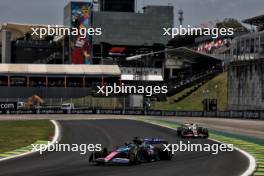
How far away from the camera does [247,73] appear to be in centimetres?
7625

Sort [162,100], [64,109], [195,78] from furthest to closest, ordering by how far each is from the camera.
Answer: [195,78], [162,100], [64,109]

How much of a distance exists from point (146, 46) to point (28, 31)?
141 ft

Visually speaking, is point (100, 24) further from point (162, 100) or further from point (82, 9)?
point (162, 100)

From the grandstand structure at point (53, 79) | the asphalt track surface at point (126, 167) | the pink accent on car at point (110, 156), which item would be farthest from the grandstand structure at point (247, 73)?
the pink accent on car at point (110, 156)

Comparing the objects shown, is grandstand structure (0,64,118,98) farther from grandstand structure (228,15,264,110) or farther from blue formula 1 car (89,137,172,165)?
blue formula 1 car (89,137,172,165)

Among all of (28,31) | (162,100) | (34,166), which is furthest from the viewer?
(28,31)

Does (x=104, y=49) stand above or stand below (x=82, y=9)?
below

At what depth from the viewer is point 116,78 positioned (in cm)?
12125

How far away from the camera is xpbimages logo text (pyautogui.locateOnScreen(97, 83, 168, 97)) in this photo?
10269 centimetres

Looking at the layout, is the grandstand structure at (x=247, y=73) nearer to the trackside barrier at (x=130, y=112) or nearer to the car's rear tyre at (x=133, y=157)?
the trackside barrier at (x=130, y=112)

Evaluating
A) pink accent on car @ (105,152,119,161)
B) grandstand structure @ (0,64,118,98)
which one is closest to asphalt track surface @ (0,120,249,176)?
pink accent on car @ (105,152,119,161)

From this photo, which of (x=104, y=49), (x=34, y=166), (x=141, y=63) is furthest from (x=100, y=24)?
(x=34, y=166)

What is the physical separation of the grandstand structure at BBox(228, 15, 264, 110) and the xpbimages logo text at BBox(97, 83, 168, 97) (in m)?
22.1

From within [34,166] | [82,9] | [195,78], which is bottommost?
[34,166]
